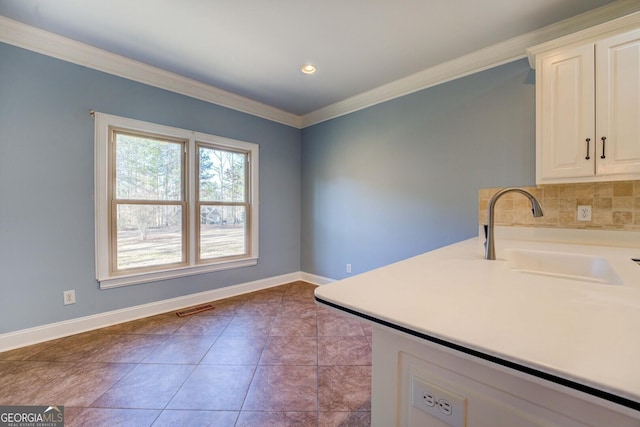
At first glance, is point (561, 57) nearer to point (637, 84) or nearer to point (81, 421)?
point (637, 84)

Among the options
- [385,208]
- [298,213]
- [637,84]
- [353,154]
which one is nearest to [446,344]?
[637,84]

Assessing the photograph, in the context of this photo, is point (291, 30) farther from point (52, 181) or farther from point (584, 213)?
point (584, 213)

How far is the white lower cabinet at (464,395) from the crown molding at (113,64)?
3296 millimetres

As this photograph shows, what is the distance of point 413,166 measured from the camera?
2.88 meters

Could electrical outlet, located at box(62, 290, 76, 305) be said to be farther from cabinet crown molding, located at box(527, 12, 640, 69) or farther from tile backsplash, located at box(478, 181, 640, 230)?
cabinet crown molding, located at box(527, 12, 640, 69)

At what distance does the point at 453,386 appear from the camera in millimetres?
590

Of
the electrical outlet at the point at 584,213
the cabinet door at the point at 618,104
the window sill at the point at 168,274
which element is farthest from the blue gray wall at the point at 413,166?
the window sill at the point at 168,274

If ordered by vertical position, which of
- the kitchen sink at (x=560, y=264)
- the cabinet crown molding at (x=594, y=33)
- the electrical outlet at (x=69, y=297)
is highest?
the cabinet crown molding at (x=594, y=33)

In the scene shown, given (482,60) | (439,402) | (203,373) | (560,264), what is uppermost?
(482,60)

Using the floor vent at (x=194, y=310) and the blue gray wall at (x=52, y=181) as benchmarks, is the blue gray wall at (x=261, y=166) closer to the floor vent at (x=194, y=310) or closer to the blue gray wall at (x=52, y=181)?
the blue gray wall at (x=52, y=181)

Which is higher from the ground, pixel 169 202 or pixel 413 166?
pixel 413 166

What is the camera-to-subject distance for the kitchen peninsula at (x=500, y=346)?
424 millimetres

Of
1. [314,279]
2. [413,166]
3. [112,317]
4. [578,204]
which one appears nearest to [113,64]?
[112,317]

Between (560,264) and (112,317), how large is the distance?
365 cm
